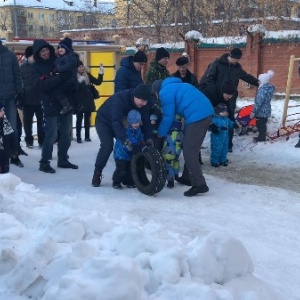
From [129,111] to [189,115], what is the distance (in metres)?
0.73

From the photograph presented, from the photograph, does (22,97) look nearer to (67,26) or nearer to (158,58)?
(158,58)

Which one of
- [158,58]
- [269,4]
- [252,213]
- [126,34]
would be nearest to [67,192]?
[252,213]

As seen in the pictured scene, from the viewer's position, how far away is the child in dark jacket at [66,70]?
21.5 ft

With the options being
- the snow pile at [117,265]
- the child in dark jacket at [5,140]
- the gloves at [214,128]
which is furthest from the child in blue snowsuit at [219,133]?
the snow pile at [117,265]

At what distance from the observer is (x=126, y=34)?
30297 millimetres

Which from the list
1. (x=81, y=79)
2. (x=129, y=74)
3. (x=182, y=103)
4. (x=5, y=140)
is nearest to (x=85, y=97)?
(x=81, y=79)

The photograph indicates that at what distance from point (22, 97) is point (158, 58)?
2.44 m

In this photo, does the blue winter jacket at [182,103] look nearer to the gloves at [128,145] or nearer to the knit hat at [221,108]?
the gloves at [128,145]

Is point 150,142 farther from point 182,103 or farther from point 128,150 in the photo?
point 182,103

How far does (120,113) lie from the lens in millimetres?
5824

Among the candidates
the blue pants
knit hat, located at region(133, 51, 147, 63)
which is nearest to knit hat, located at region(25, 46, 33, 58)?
the blue pants

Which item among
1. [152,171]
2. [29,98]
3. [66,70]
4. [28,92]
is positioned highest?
[66,70]

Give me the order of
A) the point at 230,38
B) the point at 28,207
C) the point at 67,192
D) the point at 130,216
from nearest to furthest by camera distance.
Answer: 1. the point at 28,207
2. the point at 130,216
3. the point at 67,192
4. the point at 230,38

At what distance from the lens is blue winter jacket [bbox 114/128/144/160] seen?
238 inches
